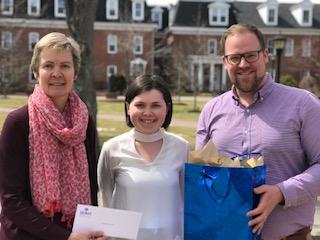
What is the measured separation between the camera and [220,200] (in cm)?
257

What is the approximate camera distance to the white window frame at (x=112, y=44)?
48.7 metres

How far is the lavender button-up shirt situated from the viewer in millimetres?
2695

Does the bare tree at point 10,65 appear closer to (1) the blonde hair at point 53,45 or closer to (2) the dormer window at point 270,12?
(2) the dormer window at point 270,12

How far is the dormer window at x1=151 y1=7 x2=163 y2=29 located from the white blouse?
162 feet

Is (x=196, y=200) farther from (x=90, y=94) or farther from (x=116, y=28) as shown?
(x=116, y=28)

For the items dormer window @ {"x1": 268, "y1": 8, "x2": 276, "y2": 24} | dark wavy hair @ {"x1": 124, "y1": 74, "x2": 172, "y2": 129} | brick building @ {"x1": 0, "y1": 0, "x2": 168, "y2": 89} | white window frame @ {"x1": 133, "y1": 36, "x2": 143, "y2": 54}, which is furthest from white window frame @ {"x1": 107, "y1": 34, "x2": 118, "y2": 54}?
dark wavy hair @ {"x1": 124, "y1": 74, "x2": 172, "y2": 129}

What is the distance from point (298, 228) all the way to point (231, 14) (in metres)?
51.4

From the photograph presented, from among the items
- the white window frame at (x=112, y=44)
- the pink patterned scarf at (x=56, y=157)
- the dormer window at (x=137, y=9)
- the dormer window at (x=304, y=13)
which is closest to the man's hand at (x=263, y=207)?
the pink patterned scarf at (x=56, y=157)

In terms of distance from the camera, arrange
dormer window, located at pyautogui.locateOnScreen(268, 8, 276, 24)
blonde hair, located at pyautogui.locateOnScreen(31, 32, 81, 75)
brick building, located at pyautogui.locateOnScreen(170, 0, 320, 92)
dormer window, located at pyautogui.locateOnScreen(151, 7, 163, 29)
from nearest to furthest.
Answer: blonde hair, located at pyautogui.locateOnScreen(31, 32, 81, 75) < brick building, located at pyautogui.locateOnScreen(170, 0, 320, 92) < dormer window, located at pyautogui.locateOnScreen(151, 7, 163, 29) < dormer window, located at pyautogui.locateOnScreen(268, 8, 276, 24)

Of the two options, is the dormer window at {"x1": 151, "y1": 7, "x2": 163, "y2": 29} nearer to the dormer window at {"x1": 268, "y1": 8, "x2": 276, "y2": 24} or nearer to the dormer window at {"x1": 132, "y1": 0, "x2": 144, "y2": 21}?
the dormer window at {"x1": 132, "y1": 0, "x2": 144, "y2": 21}

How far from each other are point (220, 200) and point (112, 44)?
47319 mm

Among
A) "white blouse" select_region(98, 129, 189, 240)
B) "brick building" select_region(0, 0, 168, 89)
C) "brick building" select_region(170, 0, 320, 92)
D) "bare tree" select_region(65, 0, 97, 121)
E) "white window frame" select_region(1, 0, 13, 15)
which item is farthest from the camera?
"brick building" select_region(170, 0, 320, 92)

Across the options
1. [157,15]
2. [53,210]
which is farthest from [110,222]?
[157,15]

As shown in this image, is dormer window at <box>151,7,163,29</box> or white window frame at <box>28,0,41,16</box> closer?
white window frame at <box>28,0,41,16</box>
